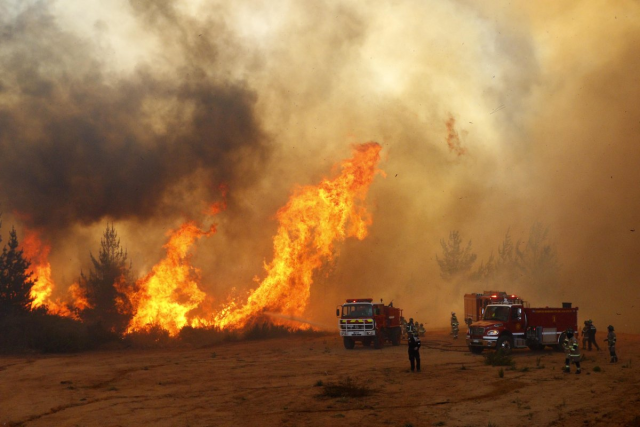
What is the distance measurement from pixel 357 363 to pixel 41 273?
106ft

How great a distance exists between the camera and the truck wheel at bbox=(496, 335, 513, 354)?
80.1 ft

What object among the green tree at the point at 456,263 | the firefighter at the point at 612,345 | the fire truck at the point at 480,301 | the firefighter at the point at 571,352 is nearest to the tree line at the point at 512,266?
the green tree at the point at 456,263

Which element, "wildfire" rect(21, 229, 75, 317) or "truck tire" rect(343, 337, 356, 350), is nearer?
"truck tire" rect(343, 337, 356, 350)

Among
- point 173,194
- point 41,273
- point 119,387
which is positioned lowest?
point 119,387

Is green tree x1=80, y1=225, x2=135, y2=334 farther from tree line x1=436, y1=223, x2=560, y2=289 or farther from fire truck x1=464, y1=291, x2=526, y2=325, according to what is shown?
tree line x1=436, y1=223, x2=560, y2=289

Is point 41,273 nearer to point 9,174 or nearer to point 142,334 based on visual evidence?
point 9,174

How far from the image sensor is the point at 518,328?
25312mm

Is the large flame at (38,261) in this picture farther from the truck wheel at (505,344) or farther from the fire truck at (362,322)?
the truck wheel at (505,344)

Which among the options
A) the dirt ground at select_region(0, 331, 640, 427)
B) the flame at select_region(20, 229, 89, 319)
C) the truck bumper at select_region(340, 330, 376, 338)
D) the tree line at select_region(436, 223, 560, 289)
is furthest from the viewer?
the tree line at select_region(436, 223, 560, 289)

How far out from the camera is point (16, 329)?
1216 inches

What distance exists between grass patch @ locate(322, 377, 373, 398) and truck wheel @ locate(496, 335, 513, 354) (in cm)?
975

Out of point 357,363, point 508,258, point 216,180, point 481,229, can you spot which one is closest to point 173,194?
point 216,180

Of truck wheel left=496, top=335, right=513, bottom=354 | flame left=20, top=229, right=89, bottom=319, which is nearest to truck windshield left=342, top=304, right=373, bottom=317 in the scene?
truck wheel left=496, top=335, right=513, bottom=354

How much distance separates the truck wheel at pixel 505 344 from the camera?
24.4 metres
